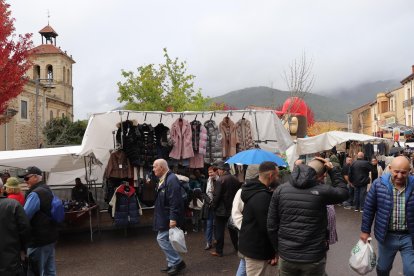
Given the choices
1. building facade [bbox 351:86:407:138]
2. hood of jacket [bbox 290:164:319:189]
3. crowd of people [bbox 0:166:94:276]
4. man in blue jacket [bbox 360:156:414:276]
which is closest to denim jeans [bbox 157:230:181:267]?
crowd of people [bbox 0:166:94:276]

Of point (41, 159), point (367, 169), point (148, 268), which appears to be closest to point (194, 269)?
point (148, 268)

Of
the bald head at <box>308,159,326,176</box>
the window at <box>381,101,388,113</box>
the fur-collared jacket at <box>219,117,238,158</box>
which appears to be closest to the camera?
the bald head at <box>308,159,326,176</box>

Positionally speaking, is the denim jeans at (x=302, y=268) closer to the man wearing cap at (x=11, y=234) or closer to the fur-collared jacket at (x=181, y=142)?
the man wearing cap at (x=11, y=234)

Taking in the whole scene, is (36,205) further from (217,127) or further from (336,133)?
(336,133)

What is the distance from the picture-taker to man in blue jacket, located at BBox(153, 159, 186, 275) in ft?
19.4

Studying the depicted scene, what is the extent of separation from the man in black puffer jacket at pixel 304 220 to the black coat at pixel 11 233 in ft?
8.56

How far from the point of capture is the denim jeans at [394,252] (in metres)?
4.07

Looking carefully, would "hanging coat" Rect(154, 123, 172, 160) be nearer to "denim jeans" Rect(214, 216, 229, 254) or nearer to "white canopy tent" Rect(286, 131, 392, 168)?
"denim jeans" Rect(214, 216, 229, 254)

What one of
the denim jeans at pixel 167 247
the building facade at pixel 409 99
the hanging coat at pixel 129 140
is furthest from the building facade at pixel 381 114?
the denim jeans at pixel 167 247

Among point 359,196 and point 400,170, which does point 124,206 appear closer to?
point 400,170

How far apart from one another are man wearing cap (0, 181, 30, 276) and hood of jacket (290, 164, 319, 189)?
276 cm

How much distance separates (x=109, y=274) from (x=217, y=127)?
4.24 meters

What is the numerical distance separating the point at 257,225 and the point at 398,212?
1496mm

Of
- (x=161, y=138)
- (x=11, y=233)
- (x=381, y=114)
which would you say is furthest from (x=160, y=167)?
(x=381, y=114)
